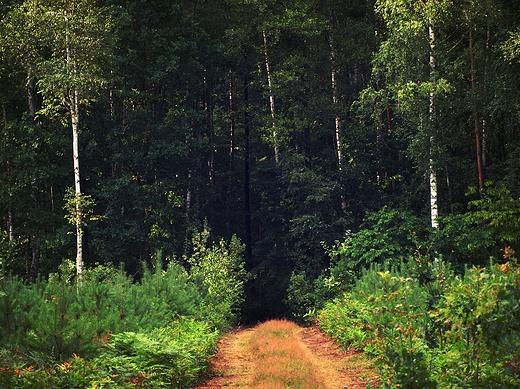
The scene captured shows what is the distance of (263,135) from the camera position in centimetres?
3912

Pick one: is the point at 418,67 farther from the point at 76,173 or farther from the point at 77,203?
the point at 77,203

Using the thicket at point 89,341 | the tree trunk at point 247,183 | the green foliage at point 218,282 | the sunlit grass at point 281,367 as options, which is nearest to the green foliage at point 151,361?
the thicket at point 89,341

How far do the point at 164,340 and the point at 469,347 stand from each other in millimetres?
6500

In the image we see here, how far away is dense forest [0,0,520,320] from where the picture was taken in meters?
26.6

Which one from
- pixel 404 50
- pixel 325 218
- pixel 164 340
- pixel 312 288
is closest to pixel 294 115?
pixel 325 218

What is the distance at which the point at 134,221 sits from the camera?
33.2 metres

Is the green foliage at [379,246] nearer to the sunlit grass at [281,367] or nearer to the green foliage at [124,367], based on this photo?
the sunlit grass at [281,367]

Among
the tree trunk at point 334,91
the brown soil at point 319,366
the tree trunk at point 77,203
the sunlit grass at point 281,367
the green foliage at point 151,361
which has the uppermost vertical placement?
the tree trunk at point 334,91

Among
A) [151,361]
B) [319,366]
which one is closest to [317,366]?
[319,366]

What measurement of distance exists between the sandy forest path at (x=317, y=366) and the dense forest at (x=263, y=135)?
8.39 metres

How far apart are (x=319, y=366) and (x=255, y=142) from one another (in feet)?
105

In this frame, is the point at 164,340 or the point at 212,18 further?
Result: the point at 212,18

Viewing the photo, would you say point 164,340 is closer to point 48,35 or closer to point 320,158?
point 48,35

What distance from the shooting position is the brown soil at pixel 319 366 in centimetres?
1316
